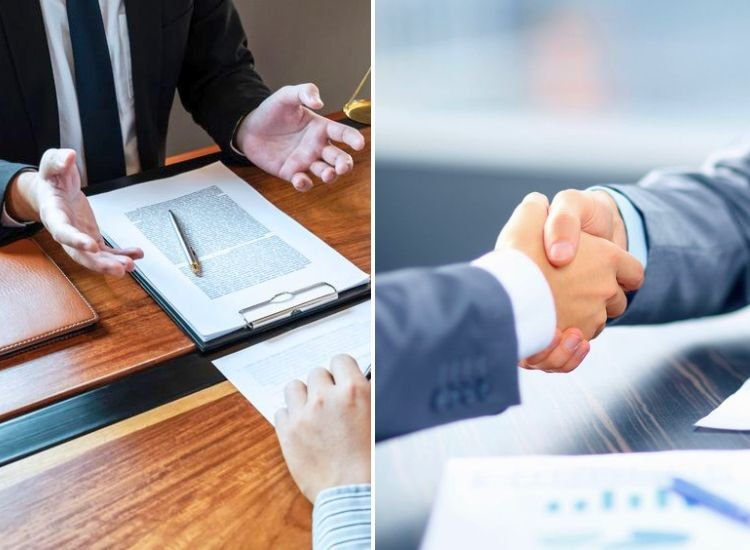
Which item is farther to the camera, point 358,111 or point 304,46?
point 304,46

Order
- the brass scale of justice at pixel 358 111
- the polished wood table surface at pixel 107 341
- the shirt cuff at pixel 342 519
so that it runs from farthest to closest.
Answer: the brass scale of justice at pixel 358 111
the polished wood table surface at pixel 107 341
the shirt cuff at pixel 342 519

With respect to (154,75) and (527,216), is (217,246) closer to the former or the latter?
(154,75)

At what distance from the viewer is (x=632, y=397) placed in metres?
0.38

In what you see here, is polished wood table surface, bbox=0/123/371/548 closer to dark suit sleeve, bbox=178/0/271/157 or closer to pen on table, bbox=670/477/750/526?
pen on table, bbox=670/477/750/526

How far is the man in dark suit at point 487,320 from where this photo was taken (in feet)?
1.10

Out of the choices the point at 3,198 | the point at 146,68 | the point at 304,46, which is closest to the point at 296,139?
the point at 146,68

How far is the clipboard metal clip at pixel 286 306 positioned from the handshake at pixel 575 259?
38cm

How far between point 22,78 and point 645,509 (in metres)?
0.88

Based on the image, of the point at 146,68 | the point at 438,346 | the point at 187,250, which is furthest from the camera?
the point at 146,68

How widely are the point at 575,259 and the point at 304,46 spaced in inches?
72.0

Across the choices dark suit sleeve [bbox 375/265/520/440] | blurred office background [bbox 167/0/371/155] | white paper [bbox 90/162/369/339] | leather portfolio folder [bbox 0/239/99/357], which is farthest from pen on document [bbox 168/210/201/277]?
blurred office background [bbox 167/0/371/155]

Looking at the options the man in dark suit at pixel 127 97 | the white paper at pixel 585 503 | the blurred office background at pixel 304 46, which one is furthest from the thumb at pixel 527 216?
the blurred office background at pixel 304 46

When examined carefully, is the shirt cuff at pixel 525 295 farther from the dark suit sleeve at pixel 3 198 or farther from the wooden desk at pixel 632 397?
the dark suit sleeve at pixel 3 198

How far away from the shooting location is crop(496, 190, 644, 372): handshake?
36 cm
